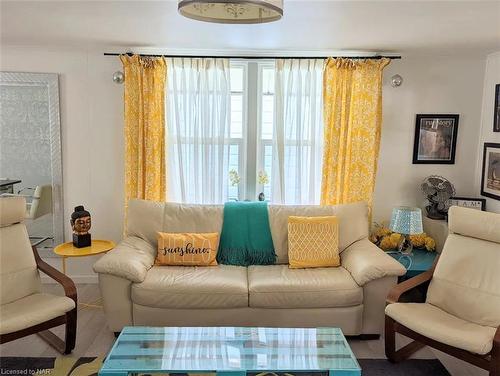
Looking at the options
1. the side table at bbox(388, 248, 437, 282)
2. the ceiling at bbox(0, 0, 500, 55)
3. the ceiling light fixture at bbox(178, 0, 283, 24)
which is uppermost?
the ceiling at bbox(0, 0, 500, 55)

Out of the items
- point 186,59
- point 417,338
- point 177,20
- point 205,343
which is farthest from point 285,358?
point 186,59

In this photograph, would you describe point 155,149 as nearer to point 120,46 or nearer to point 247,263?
point 120,46

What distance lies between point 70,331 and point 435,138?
357 centimetres

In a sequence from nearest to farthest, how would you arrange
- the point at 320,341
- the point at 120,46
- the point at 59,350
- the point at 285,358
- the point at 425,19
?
the point at 285,358 < the point at 320,341 < the point at 425,19 < the point at 59,350 < the point at 120,46

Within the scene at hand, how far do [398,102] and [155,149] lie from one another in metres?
2.35

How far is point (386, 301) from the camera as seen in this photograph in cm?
281

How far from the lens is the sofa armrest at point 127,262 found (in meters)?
2.93

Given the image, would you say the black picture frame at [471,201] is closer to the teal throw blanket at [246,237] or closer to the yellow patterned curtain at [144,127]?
the teal throw blanket at [246,237]

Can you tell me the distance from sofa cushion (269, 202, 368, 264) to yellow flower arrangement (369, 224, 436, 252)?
0.32 metres

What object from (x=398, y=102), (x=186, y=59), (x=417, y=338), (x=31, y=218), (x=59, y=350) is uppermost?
(x=186, y=59)

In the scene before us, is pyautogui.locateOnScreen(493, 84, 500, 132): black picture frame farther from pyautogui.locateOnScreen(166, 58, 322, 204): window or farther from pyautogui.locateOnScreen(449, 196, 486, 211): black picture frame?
pyautogui.locateOnScreen(166, 58, 322, 204): window

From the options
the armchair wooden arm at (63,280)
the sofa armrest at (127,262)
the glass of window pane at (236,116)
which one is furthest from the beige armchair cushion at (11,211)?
the glass of window pane at (236,116)

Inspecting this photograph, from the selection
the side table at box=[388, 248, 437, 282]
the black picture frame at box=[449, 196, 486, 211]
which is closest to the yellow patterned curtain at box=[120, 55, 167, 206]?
the side table at box=[388, 248, 437, 282]

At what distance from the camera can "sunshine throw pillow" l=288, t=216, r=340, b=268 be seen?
11.0 feet
